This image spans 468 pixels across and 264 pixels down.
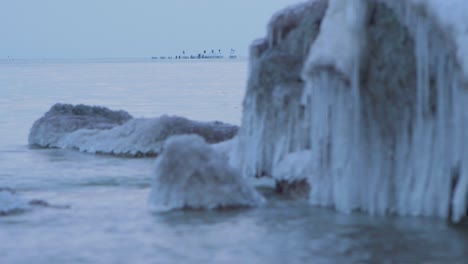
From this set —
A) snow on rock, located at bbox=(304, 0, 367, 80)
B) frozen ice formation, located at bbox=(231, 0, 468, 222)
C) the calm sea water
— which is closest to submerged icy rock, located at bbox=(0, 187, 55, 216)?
the calm sea water

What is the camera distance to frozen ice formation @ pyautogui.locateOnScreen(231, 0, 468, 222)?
8695 mm

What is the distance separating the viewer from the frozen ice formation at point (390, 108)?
870 centimetres

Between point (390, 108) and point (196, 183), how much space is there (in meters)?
2.27

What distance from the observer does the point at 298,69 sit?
37.0 feet

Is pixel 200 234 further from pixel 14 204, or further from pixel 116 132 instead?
pixel 116 132

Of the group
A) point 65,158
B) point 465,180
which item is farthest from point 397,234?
point 65,158

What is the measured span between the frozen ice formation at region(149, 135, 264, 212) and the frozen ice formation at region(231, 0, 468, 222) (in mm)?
836

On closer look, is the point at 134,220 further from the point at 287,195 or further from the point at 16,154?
the point at 16,154

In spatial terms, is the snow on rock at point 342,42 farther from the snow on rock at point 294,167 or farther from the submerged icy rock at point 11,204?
the submerged icy rock at point 11,204

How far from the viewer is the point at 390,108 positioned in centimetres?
905

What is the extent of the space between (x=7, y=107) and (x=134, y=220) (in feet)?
80.7

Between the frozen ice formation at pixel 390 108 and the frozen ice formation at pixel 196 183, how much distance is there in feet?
2.74

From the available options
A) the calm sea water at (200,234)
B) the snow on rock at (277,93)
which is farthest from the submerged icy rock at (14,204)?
the snow on rock at (277,93)

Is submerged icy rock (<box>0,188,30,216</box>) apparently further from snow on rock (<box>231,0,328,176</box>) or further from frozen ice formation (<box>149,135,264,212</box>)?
snow on rock (<box>231,0,328,176</box>)
